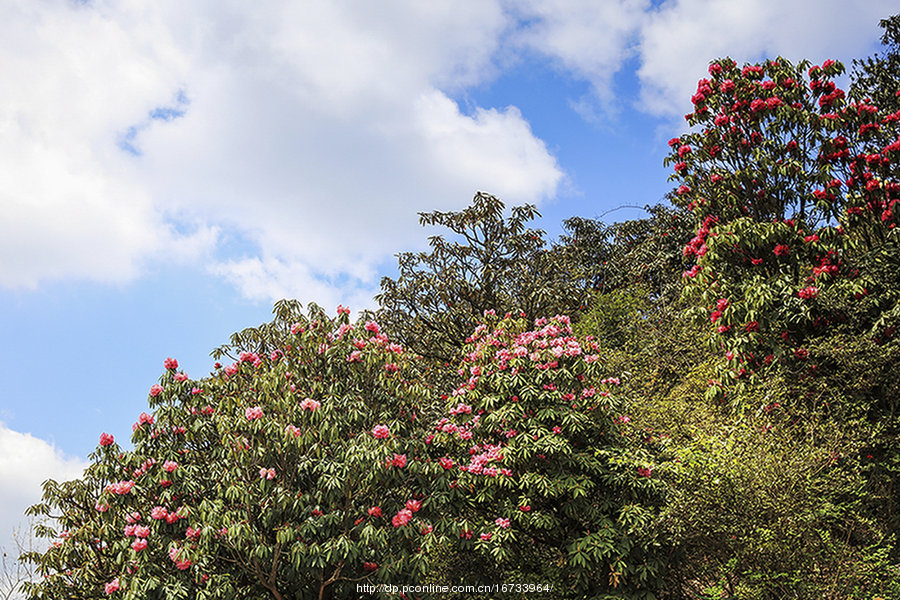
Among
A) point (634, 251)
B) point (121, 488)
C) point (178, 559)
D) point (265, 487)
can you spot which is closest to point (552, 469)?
point (265, 487)

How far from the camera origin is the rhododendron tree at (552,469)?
310 inches

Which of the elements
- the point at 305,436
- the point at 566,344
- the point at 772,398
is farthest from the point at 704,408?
the point at 305,436

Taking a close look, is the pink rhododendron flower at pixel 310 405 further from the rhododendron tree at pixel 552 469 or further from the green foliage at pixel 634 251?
the green foliage at pixel 634 251

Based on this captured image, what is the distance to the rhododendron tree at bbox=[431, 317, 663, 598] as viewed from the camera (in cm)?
787

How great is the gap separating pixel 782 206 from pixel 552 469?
6.03 m


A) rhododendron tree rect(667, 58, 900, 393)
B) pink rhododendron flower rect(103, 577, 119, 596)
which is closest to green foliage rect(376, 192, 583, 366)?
rhododendron tree rect(667, 58, 900, 393)

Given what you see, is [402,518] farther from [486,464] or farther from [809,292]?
[809,292]

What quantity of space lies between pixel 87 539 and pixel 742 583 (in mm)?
7479

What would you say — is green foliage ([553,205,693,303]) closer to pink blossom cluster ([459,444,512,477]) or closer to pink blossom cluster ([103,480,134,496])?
pink blossom cluster ([459,444,512,477])

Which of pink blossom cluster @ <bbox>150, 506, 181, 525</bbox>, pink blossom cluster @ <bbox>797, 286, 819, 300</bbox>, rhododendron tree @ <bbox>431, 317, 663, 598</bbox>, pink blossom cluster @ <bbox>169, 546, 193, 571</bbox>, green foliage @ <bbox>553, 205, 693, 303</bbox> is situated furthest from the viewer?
green foliage @ <bbox>553, 205, 693, 303</bbox>

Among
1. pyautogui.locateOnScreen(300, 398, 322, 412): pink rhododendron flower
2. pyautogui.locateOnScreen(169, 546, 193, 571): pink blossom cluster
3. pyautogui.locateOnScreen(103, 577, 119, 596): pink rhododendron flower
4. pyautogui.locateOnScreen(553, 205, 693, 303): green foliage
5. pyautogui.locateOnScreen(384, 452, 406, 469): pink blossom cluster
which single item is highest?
pyautogui.locateOnScreen(553, 205, 693, 303): green foliage

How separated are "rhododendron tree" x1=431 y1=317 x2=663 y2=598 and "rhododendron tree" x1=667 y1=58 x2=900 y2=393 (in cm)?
244

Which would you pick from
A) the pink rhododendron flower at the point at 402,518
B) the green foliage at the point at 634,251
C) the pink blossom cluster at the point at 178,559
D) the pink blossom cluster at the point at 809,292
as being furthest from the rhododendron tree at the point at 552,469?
the green foliage at the point at 634,251

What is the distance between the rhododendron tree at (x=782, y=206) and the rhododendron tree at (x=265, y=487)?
520cm
